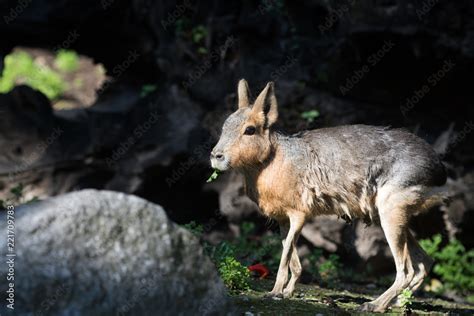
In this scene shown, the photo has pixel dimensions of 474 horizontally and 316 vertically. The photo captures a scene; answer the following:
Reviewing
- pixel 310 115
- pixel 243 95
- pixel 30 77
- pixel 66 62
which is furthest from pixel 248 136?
pixel 66 62

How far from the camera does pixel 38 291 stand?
432cm

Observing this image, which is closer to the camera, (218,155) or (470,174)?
(218,155)

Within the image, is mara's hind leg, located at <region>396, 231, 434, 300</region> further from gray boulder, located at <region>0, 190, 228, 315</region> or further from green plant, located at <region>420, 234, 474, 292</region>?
gray boulder, located at <region>0, 190, 228, 315</region>

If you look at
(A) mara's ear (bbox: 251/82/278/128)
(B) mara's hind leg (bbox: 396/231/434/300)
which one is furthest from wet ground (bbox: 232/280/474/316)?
(A) mara's ear (bbox: 251/82/278/128)

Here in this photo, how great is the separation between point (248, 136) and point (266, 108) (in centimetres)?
38

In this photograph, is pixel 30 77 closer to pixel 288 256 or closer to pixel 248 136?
pixel 248 136

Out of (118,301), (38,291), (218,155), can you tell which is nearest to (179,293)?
(118,301)

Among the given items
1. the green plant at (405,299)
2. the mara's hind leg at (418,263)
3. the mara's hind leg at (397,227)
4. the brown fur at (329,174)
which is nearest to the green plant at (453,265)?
the mara's hind leg at (418,263)

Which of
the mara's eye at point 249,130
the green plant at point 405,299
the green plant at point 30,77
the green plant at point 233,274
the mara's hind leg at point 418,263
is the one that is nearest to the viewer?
the green plant at point 405,299

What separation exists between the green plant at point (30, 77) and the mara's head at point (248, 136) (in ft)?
33.0

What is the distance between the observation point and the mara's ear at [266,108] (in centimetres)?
696

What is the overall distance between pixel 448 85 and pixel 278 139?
12.8 ft

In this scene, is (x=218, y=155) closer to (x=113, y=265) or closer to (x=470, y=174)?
(x=113, y=265)

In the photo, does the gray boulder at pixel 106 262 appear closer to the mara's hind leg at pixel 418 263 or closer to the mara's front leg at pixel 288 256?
the mara's front leg at pixel 288 256
